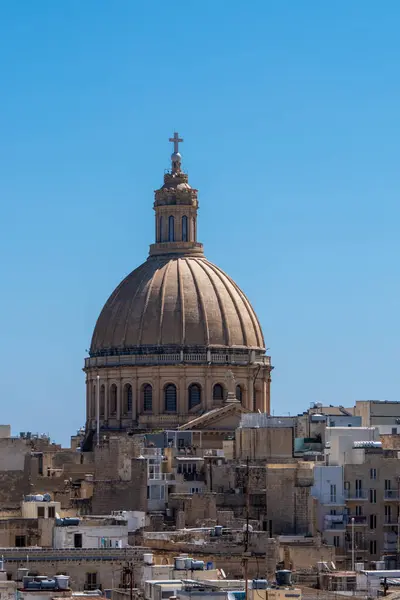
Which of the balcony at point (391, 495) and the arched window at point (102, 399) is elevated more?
the arched window at point (102, 399)

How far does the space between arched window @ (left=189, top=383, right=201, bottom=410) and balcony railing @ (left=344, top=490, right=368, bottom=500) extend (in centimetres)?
3269

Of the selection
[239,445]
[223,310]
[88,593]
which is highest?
[223,310]

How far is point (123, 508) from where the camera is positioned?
325ft

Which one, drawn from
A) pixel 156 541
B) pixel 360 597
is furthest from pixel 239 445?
pixel 360 597

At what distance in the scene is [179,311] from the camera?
415 ft

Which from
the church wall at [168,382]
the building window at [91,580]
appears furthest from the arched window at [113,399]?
the building window at [91,580]

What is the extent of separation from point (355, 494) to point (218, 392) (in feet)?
110

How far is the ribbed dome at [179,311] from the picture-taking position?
12644 cm

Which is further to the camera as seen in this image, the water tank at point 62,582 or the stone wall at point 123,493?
the stone wall at point 123,493

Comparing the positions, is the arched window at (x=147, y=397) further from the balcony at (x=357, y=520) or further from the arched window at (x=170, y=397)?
the balcony at (x=357, y=520)

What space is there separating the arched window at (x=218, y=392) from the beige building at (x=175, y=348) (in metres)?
0.05

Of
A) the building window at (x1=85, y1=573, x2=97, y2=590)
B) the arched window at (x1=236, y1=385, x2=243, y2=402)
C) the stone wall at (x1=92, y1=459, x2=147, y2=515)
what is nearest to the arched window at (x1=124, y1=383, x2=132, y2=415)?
the arched window at (x1=236, y1=385, x2=243, y2=402)

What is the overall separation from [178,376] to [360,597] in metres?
52.2

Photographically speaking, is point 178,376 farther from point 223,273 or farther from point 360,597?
point 360,597
